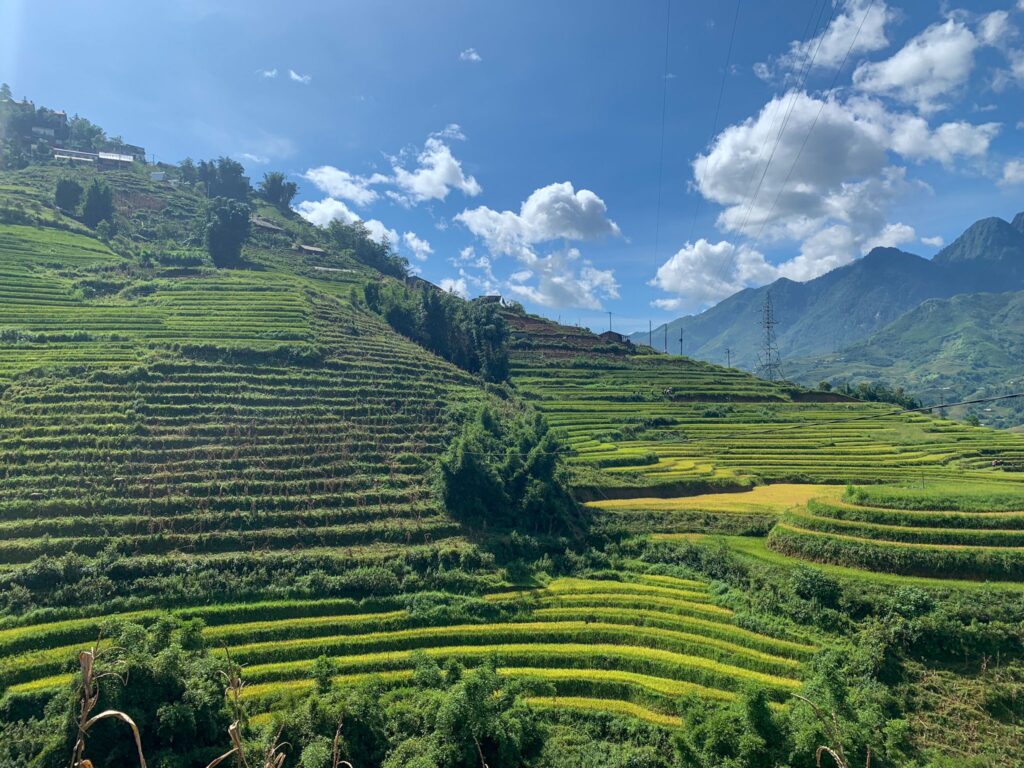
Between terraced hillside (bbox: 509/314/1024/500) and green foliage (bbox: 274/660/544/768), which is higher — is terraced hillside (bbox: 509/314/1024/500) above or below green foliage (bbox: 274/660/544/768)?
above

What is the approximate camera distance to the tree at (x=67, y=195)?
83750 millimetres

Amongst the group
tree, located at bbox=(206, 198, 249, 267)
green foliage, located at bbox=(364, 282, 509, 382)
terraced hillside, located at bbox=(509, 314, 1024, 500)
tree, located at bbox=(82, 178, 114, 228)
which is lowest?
terraced hillside, located at bbox=(509, 314, 1024, 500)

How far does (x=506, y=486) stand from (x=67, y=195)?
9034 centimetres

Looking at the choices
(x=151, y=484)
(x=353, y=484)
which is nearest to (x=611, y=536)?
(x=353, y=484)

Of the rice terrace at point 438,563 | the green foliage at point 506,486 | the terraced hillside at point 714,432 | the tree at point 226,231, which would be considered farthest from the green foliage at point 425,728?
the tree at point 226,231

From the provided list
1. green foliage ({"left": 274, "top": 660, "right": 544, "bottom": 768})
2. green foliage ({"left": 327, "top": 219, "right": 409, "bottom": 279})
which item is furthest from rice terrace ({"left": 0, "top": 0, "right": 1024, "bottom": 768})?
green foliage ({"left": 327, "top": 219, "right": 409, "bottom": 279})

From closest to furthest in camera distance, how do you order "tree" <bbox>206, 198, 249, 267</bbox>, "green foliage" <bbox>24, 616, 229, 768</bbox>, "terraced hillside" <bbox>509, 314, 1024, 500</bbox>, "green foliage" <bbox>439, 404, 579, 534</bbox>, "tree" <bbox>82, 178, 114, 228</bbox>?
1. "green foliage" <bbox>24, 616, 229, 768</bbox>
2. "green foliage" <bbox>439, 404, 579, 534</bbox>
3. "terraced hillside" <bbox>509, 314, 1024, 500</bbox>
4. "tree" <bbox>206, 198, 249, 267</bbox>
5. "tree" <bbox>82, 178, 114, 228</bbox>

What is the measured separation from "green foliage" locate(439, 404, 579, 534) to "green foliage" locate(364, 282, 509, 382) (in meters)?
27.4

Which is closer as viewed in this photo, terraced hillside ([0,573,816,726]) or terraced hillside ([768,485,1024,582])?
terraced hillside ([0,573,816,726])

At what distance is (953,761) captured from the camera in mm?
20359

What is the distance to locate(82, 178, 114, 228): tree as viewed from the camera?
275 feet

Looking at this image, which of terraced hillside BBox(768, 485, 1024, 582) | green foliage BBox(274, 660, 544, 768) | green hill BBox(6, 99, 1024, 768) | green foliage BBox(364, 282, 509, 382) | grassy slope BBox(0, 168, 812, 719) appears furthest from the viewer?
green foliage BBox(364, 282, 509, 382)

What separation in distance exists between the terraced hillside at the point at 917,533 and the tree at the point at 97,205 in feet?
336

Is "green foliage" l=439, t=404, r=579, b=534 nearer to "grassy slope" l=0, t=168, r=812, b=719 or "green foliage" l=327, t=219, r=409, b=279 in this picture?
"grassy slope" l=0, t=168, r=812, b=719
